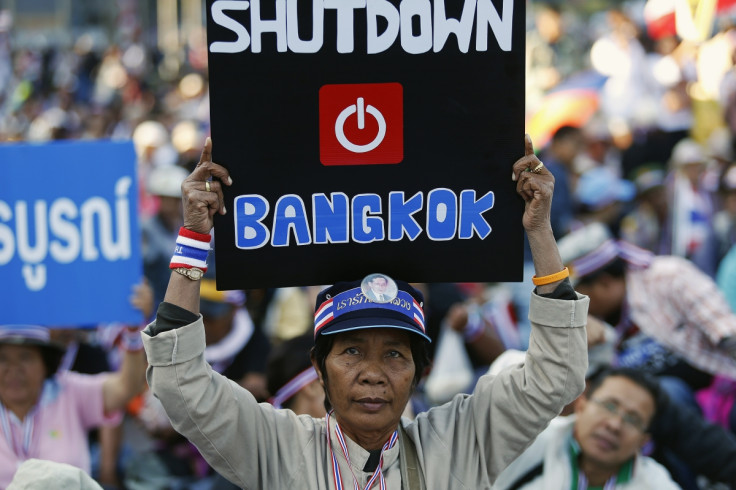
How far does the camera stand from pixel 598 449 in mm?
3801

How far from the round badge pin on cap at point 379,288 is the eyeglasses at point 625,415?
1.59 meters

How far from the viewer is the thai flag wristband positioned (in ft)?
8.16

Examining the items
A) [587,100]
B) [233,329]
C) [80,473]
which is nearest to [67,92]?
[587,100]

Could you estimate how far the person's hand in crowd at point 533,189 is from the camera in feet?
8.66

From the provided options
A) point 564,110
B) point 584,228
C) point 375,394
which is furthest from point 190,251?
point 564,110

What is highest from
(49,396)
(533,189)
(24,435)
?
(533,189)

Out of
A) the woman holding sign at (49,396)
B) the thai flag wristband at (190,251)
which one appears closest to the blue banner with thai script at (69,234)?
the woman holding sign at (49,396)

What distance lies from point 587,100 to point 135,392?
25.4 ft

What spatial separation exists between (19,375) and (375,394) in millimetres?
2216

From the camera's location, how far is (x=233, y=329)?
5.45 meters

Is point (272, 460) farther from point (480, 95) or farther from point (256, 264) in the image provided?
point (480, 95)

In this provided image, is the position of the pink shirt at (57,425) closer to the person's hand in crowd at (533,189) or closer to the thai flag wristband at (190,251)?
the thai flag wristband at (190,251)

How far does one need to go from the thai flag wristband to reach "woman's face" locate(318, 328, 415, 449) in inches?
15.5

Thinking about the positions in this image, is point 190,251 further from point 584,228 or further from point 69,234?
point 584,228
